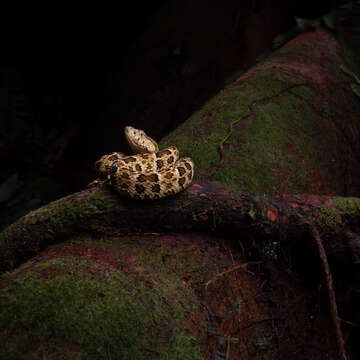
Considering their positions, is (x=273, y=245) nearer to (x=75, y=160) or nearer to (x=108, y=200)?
(x=108, y=200)

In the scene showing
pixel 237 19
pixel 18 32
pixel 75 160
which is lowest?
pixel 75 160

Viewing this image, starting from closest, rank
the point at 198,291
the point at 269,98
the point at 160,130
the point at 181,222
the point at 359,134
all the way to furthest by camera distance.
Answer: the point at 198,291 < the point at 181,222 < the point at 269,98 < the point at 359,134 < the point at 160,130

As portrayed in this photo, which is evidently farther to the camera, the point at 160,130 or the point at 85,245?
the point at 160,130

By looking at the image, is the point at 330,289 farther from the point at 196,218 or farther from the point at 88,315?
the point at 88,315

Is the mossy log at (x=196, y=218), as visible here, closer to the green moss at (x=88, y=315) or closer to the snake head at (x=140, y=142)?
the green moss at (x=88, y=315)

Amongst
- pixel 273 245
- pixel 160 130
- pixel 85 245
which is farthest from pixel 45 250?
pixel 160 130

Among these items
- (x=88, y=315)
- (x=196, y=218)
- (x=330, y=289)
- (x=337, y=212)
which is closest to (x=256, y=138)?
(x=337, y=212)

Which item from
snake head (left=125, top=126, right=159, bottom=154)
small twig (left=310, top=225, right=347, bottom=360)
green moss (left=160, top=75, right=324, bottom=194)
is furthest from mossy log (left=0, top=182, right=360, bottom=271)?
snake head (left=125, top=126, right=159, bottom=154)
